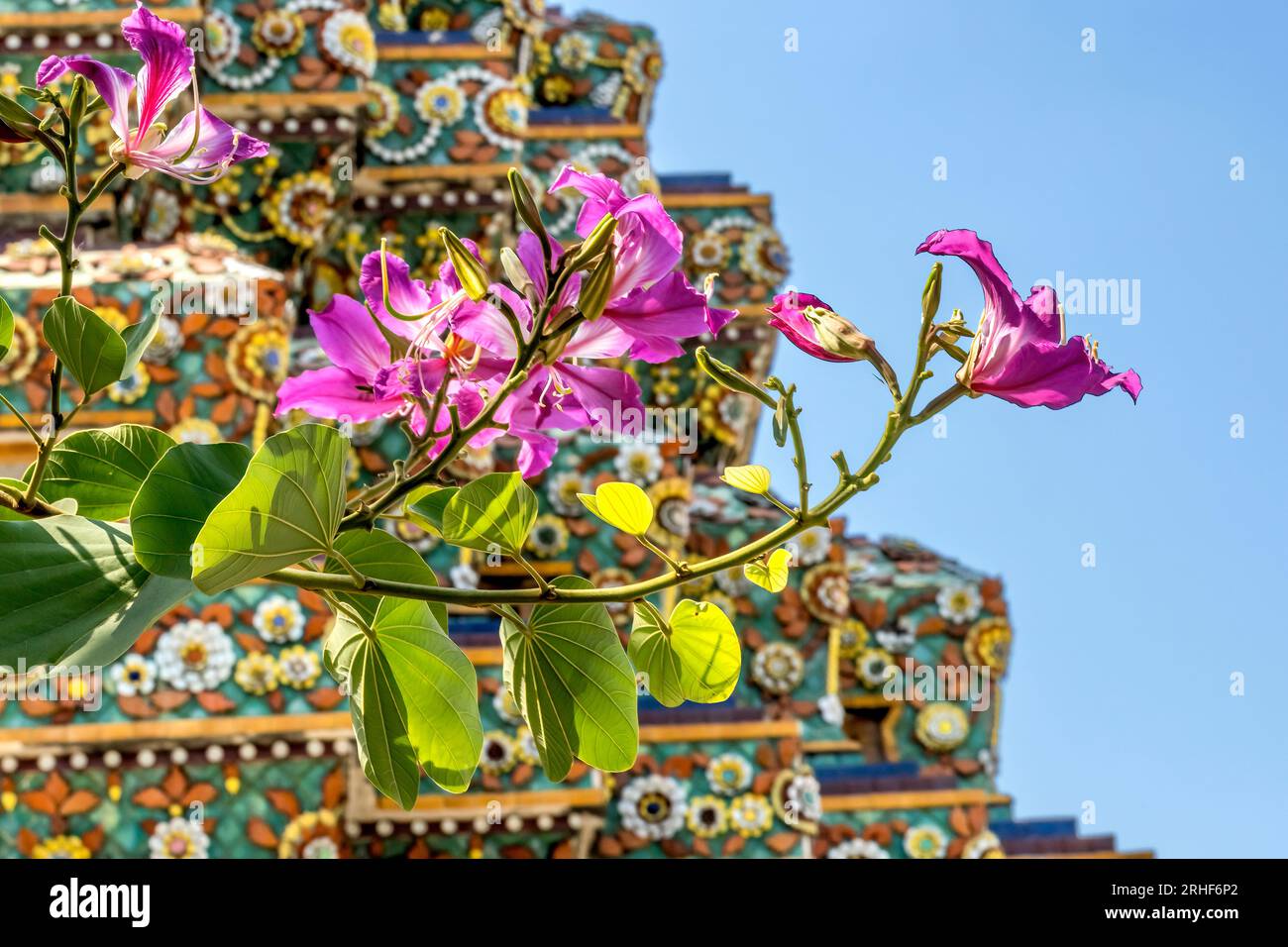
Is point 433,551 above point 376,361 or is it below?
below

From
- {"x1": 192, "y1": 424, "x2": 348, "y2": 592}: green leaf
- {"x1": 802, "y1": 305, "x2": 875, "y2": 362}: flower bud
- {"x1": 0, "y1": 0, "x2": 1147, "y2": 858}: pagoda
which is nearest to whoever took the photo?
{"x1": 192, "y1": 424, "x2": 348, "y2": 592}: green leaf

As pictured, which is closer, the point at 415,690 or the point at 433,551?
the point at 415,690

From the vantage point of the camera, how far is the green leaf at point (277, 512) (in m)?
0.56

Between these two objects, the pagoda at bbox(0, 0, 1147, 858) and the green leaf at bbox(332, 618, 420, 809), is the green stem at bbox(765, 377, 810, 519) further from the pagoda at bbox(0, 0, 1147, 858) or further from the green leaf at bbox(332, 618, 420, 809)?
the pagoda at bbox(0, 0, 1147, 858)

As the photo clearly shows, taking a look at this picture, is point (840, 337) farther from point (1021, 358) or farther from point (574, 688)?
point (574, 688)

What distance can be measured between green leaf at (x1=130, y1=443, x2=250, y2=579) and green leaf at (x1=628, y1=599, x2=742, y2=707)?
21 cm

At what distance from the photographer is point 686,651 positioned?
721 millimetres

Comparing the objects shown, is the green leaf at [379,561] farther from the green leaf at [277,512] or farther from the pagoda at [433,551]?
the pagoda at [433,551]

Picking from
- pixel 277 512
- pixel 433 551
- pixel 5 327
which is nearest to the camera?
pixel 277 512

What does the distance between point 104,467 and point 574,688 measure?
239 mm

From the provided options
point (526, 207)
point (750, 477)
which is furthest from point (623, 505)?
point (526, 207)

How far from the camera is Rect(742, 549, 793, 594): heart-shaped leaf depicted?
2.26ft

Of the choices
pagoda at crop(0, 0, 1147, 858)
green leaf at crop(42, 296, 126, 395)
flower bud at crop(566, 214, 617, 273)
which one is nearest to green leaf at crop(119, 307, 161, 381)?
green leaf at crop(42, 296, 126, 395)

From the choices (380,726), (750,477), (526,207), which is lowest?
(380,726)
